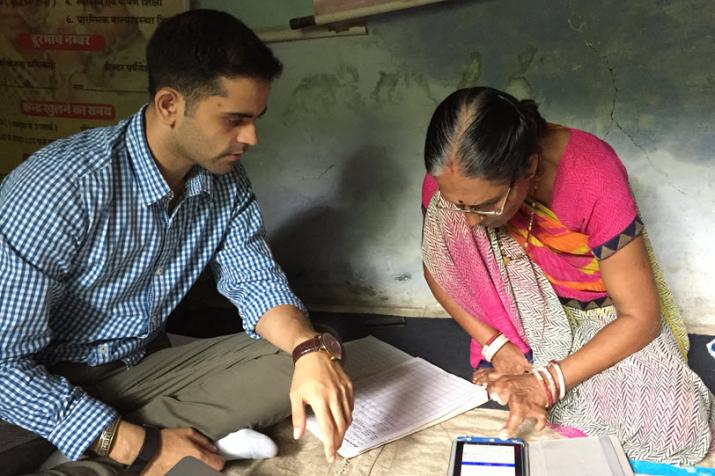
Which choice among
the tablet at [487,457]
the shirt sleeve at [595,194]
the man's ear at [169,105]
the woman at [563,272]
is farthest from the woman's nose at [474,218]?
the man's ear at [169,105]

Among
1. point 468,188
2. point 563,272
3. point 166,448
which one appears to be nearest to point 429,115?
point 563,272

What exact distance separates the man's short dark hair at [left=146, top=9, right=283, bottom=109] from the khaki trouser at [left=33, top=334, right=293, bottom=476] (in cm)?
57

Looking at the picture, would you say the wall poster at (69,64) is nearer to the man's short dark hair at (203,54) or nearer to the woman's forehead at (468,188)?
the man's short dark hair at (203,54)

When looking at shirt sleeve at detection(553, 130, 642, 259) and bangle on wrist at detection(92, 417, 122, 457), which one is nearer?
bangle on wrist at detection(92, 417, 122, 457)

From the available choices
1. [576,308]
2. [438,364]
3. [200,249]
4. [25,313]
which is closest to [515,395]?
[576,308]

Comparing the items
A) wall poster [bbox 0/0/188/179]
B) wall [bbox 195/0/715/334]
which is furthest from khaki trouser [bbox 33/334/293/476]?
wall poster [bbox 0/0/188/179]

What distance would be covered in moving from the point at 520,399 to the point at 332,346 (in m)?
0.38

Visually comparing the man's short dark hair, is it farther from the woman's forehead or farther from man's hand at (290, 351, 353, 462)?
man's hand at (290, 351, 353, 462)

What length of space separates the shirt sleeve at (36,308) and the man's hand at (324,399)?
1.16 feet

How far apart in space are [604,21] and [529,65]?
0.23m

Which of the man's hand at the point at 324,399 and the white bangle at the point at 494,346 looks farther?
the white bangle at the point at 494,346

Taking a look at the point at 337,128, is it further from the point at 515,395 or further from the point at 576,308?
Result: the point at 515,395

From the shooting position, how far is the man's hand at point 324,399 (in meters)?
1.08

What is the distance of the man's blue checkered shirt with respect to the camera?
1128 millimetres
